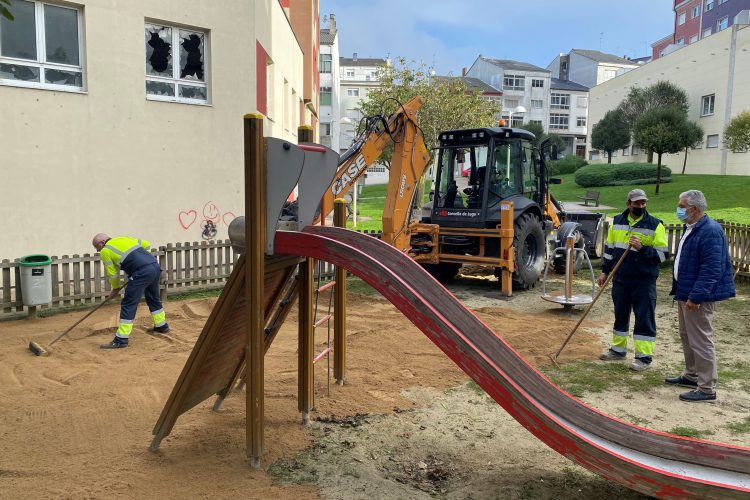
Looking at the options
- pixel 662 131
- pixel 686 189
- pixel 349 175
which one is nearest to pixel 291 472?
pixel 349 175

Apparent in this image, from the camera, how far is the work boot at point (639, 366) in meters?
6.48

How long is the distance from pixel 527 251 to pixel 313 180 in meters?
7.89

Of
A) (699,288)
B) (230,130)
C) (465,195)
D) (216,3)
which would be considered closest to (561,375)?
(699,288)

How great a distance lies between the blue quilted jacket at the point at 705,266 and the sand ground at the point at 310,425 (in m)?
1.05

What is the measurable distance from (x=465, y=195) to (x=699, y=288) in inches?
259

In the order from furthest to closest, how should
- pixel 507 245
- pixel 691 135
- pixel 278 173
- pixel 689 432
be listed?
pixel 691 135 → pixel 507 245 → pixel 689 432 → pixel 278 173

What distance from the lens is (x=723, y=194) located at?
87.9ft

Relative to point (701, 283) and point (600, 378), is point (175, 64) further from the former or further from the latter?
point (701, 283)

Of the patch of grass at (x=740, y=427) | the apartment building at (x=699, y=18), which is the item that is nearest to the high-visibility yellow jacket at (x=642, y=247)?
the patch of grass at (x=740, y=427)

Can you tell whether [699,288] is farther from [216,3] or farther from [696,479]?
[216,3]

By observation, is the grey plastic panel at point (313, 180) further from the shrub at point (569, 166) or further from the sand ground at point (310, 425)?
the shrub at point (569, 166)

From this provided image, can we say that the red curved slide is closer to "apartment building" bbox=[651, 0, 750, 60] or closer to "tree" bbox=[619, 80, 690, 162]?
"tree" bbox=[619, 80, 690, 162]

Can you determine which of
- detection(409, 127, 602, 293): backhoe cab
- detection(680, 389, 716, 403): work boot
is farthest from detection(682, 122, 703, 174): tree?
detection(680, 389, 716, 403): work boot

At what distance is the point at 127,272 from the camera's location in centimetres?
750
